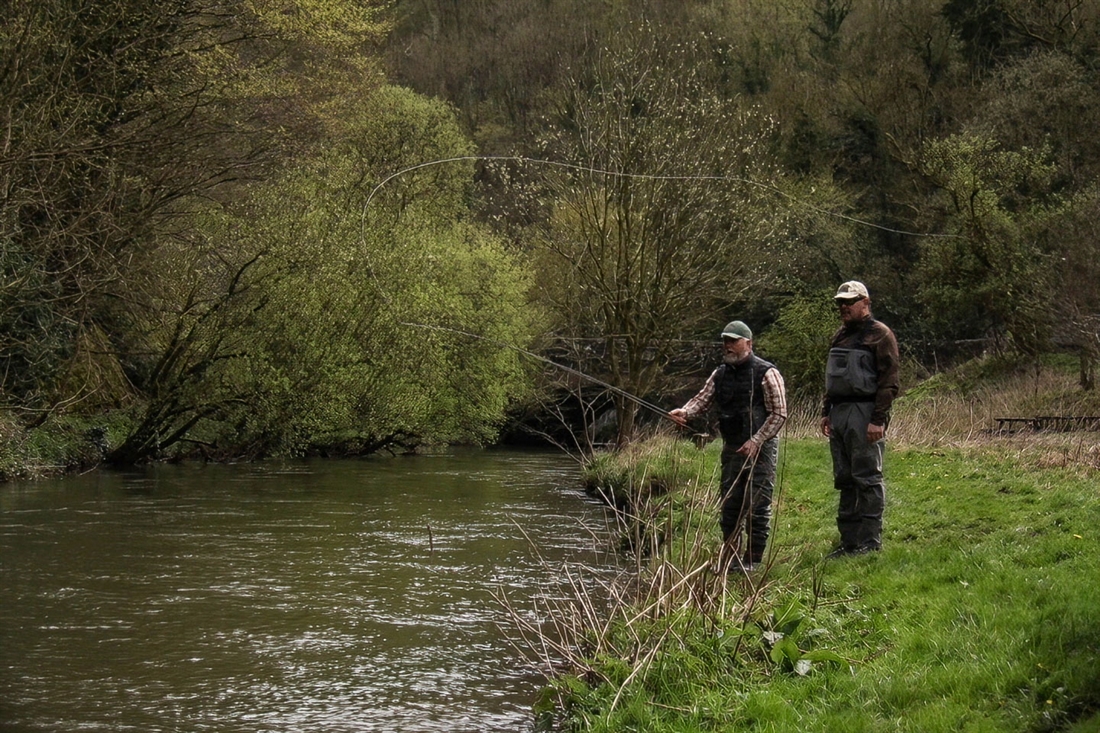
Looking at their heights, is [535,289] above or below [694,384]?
above

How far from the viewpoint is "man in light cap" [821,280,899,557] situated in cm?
841

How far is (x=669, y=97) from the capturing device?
25.4 m

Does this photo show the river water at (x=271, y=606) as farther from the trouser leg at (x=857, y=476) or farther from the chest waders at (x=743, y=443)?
the trouser leg at (x=857, y=476)

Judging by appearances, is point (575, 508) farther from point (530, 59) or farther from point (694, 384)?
point (530, 59)

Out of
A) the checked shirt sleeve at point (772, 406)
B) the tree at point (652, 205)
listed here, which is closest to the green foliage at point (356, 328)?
the tree at point (652, 205)

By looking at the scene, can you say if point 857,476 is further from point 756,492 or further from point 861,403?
point 756,492

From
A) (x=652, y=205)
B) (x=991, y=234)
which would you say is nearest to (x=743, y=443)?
(x=652, y=205)

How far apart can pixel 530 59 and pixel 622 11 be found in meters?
7.89

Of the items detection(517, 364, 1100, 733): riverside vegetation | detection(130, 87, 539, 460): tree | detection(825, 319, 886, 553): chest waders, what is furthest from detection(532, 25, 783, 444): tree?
detection(825, 319, 886, 553): chest waders

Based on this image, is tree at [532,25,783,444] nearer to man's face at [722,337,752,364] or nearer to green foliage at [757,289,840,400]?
green foliage at [757,289,840,400]

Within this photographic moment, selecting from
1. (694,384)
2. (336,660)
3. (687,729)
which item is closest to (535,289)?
(694,384)

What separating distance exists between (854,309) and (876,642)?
2802 mm

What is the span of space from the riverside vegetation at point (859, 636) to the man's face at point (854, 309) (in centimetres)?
166

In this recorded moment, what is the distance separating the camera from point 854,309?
8.50 metres
